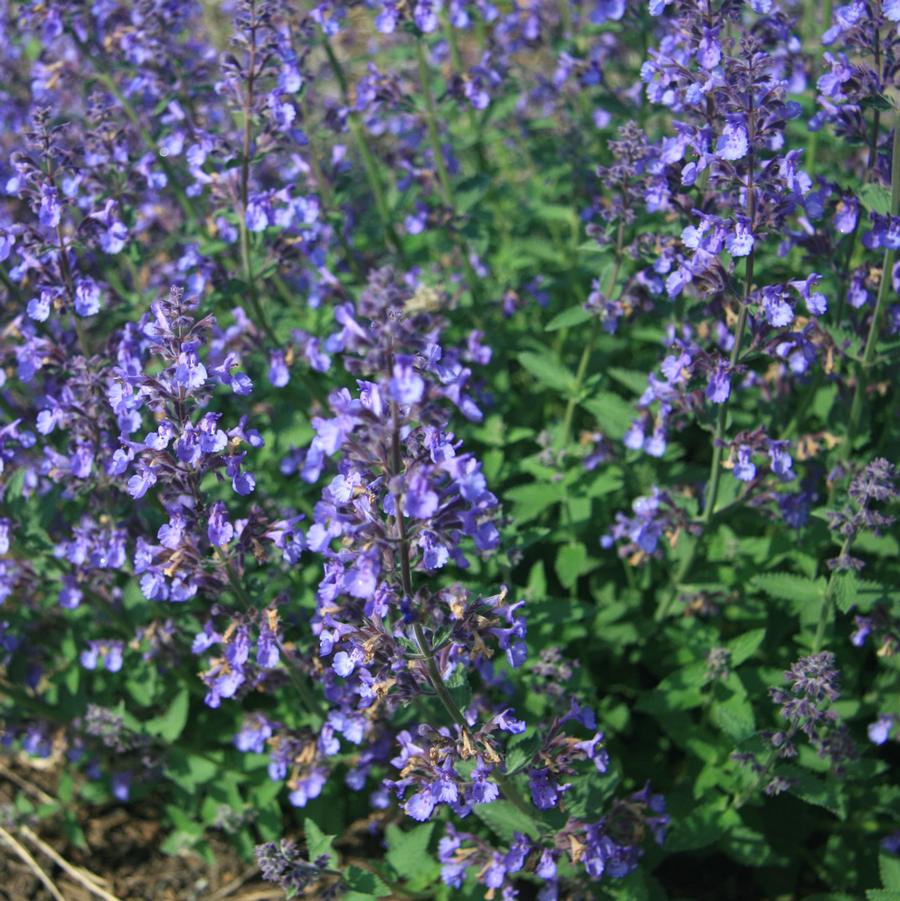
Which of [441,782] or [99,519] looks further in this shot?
[99,519]

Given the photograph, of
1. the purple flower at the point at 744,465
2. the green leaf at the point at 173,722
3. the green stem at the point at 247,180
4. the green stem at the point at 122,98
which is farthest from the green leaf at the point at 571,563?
the green stem at the point at 122,98

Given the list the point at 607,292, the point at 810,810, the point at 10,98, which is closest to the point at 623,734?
the point at 810,810

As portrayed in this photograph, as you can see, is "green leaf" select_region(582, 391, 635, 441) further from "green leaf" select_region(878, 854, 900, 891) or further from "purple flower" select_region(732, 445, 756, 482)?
"green leaf" select_region(878, 854, 900, 891)

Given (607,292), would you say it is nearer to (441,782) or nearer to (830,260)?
(830,260)

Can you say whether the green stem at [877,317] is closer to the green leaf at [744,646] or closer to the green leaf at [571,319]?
the green leaf at [744,646]

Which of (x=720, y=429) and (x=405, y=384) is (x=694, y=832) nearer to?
(x=720, y=429)

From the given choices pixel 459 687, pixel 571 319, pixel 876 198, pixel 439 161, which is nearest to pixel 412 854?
pixel 459 687
